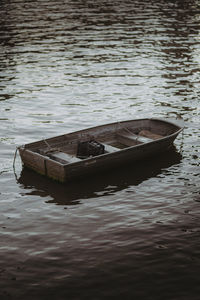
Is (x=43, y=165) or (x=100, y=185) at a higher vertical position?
(x=43, y=165)

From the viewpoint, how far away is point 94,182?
1872 centimetres

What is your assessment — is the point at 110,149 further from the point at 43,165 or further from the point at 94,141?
the point at 43,165

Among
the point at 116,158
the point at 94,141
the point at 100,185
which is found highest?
the point at 94,141

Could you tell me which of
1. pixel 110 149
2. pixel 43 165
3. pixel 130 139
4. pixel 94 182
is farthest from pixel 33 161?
pixel 130 139

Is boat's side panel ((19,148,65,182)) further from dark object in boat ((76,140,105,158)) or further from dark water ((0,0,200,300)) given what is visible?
dark object in boat ((76,140,105,158))

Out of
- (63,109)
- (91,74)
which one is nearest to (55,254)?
(63,109)

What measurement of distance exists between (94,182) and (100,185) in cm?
31

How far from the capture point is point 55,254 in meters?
14.0

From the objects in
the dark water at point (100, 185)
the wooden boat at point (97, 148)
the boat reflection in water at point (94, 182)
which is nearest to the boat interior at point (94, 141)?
the wooden boat at point (97, 148)

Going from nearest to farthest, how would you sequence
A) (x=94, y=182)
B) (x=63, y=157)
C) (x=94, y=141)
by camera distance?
(x=94, y=182)
(x=63, y=157)
(x=94, y=141)

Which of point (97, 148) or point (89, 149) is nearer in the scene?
point (97, 148)

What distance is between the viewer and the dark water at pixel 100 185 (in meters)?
13.1

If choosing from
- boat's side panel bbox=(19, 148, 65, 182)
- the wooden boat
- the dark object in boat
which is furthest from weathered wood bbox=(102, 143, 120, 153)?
boat's side panel bbox=(19, 148, 65, 182)

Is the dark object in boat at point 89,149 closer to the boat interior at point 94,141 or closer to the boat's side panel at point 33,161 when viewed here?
the boat interior at point 94,141
